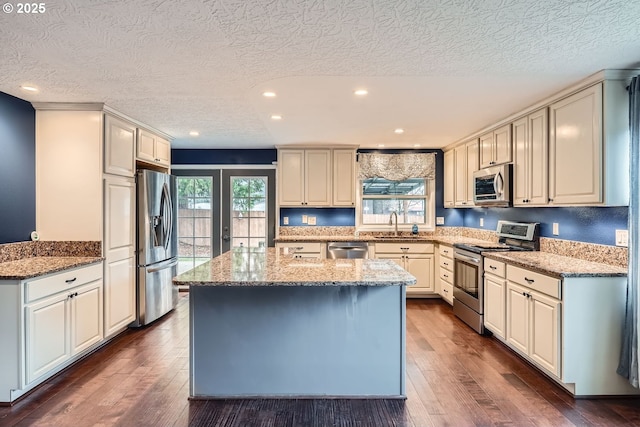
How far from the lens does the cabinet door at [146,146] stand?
391 centimetres

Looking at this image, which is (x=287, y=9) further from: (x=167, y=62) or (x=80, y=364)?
(x=80, y=364)

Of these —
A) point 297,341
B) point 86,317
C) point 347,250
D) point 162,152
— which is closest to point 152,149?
point 162,152

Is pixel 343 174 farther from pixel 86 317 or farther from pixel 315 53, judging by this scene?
pixel 86 317

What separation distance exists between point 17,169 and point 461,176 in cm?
494

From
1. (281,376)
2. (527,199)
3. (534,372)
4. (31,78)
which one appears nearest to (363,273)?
(281,376)

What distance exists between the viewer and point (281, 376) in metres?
2.42

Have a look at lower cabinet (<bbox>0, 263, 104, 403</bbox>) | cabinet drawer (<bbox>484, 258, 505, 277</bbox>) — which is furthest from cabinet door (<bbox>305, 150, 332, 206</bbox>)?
lower cabinet (<bbox>0, 263, 104, 403</bbox>)

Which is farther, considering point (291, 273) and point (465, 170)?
point (465, 170)

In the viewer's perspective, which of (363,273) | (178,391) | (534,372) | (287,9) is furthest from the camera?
(534,372)

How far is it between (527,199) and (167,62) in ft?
10.8

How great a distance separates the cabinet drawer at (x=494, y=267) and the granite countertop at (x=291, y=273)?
1.26 metres

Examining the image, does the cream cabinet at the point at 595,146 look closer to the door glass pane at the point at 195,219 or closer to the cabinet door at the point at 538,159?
the cabinet door at the point at 538,159

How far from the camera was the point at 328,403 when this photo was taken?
2.36 meters

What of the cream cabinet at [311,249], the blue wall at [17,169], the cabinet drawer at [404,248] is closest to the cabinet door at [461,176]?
the cabinet drawer at [404,248]
